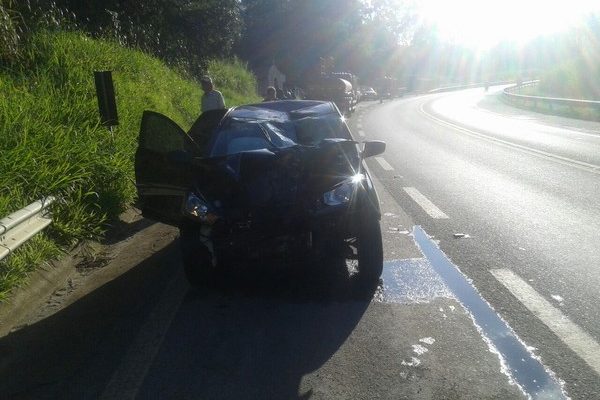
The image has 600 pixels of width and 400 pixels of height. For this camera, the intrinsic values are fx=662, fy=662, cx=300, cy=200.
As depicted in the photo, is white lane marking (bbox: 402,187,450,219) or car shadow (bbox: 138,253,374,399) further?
white lane marking (bbox: 402,187,450,219)

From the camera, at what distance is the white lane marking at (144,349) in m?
3.72

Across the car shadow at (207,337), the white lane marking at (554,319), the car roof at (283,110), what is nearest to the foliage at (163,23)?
the car roof at (283,110)

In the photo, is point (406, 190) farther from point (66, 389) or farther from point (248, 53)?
point (248, 53)

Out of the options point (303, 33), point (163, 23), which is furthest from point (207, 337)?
→ point (303, 33)

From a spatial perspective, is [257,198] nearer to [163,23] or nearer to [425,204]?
[425,204]

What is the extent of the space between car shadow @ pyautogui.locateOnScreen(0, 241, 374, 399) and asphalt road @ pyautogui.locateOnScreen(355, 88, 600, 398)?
1.22 metres

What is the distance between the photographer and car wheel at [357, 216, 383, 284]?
5.12m

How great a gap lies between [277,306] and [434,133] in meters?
16.2

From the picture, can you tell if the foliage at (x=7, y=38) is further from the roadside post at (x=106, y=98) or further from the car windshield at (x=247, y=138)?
the car windshield at (x=247, y=138)

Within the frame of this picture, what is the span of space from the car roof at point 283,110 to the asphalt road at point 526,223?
1783 mm

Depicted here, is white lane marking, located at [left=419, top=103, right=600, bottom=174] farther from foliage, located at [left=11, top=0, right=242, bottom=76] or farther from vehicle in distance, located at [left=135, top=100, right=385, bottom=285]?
foliage, located at [left=11, top=0, right=242, bottom=76]

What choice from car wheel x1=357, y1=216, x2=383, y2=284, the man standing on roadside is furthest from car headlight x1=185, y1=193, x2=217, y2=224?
the man standing on roadside

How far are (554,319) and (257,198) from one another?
7.56 feet

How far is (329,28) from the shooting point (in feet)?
170
